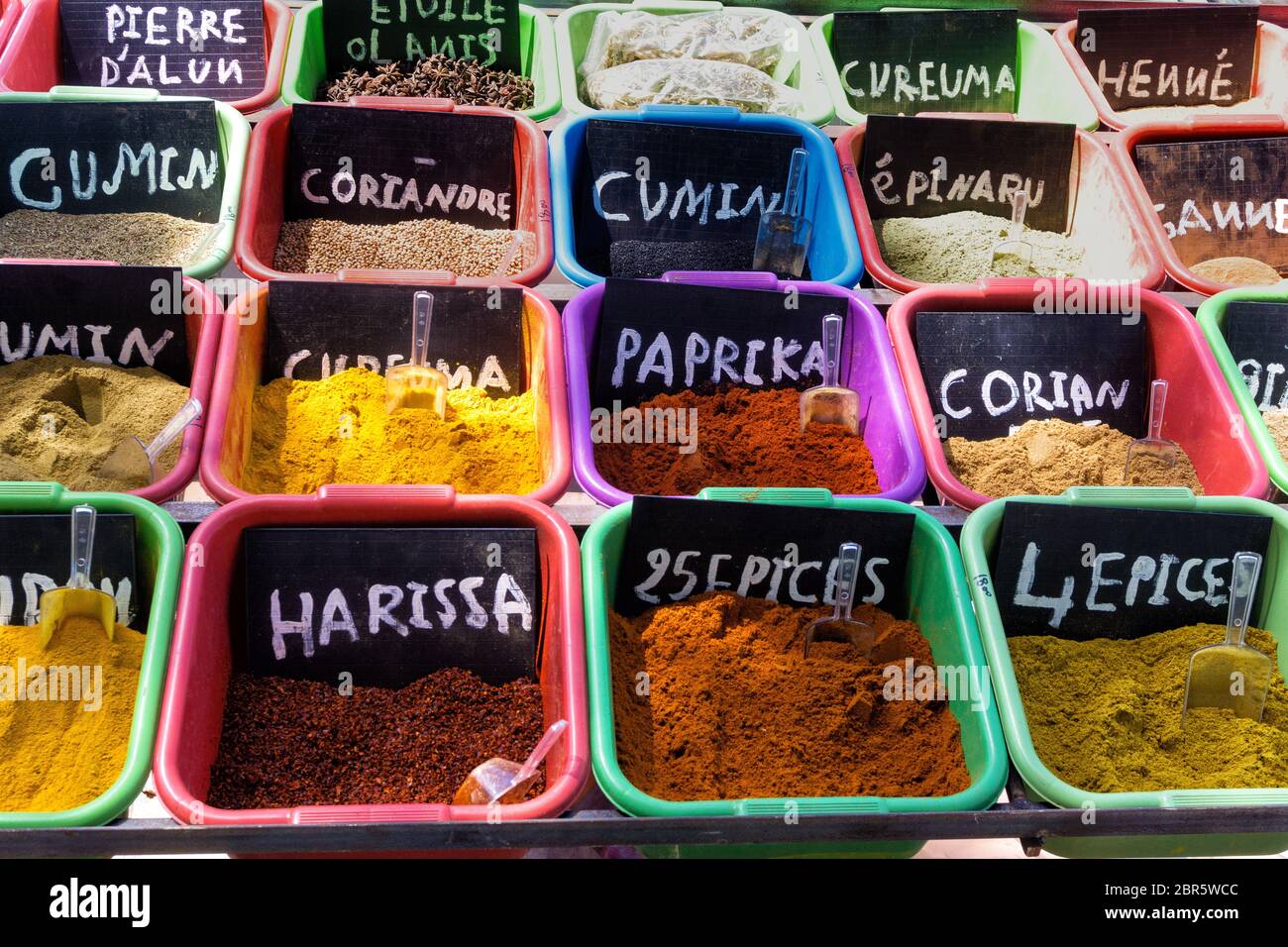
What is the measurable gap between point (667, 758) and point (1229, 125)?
1.77 m

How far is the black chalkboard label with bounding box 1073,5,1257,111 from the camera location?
2.55m

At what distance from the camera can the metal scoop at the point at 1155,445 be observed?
1.74 meters

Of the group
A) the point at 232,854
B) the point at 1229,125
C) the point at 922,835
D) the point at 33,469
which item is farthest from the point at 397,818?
the point at 1229,125

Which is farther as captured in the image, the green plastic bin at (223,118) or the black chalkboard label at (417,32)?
the black chalkboard label at (417,32)

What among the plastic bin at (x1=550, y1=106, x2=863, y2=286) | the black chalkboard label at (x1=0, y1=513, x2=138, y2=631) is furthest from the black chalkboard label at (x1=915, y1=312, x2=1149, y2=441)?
the black chalkboard label at (x1=0, y1=513, x2=138, y2=631)

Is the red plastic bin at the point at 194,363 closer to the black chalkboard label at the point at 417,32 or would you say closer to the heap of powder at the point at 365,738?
the heap of powder at the point at 365,738

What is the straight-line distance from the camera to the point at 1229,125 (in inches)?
90.9

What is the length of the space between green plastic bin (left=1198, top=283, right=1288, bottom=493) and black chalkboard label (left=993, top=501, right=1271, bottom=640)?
15cm

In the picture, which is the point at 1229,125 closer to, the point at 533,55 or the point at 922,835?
the point at 533,55

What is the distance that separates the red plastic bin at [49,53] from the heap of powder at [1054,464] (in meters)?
1.42

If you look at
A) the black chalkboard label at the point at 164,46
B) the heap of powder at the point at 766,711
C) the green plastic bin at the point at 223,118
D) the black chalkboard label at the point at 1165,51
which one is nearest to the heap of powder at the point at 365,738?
the heap of powder at the point at 766,711

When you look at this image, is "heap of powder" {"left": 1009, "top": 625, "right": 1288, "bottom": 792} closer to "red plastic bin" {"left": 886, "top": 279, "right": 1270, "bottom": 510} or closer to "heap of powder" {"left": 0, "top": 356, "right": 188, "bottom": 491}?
"red plastic bin" {"left": 886, "top": 279, "right": 1270, "bottom": 510}

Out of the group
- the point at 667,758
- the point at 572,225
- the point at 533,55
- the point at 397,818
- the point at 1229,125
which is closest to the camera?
the point at 397,818

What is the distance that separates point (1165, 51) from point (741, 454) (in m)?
1.55
